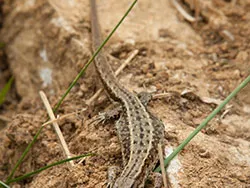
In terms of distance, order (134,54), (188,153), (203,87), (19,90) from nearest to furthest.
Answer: (188,153) < (203,87) < (134,54) < (19,90)

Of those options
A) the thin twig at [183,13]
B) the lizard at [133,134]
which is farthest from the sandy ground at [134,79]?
the lizard at [133,134]

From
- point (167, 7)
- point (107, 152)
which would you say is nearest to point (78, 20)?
Answer: point (167, 7)

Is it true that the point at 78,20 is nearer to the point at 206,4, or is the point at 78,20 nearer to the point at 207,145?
the point at 206,4

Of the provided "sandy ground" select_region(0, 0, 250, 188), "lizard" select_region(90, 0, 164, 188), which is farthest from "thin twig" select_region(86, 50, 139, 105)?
"lizard" select_region(90, 0, 164, 188)

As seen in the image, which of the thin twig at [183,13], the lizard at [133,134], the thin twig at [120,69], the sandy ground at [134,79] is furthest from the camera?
the thin twig at [183,13]

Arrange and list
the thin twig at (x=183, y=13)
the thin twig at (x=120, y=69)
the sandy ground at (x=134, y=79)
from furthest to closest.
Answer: the thin twig at (x=183, y=13), the thin twig at (x=120, y=69), the sandy ground at (x=134, y=79)

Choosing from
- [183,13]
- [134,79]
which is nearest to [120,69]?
[134,79]

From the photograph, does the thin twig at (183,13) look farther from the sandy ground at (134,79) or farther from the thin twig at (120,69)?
the thin twig at (120,69)
